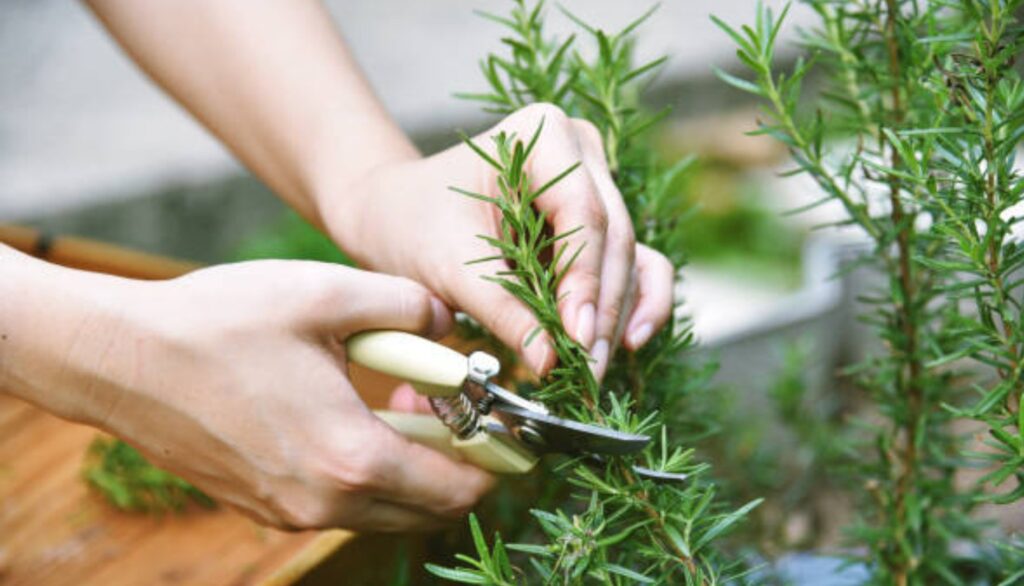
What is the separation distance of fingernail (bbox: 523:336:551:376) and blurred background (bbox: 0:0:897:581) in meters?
0.78

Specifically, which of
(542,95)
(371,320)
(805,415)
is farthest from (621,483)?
(805,415)

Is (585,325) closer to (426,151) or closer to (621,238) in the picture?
(621,238)

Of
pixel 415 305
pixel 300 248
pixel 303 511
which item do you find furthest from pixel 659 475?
pixel 300 248

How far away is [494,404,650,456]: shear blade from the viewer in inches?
26.0

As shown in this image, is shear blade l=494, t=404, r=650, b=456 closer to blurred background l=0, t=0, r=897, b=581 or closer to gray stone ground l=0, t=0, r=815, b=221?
blurred background l=0, t=0, r=897, b=581

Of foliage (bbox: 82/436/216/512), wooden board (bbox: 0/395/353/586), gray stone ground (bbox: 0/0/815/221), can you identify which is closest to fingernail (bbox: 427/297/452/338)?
wooden board (bbox: 0/395/353/586)

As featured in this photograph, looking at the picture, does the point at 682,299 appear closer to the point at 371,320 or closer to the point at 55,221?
the point at 371,320

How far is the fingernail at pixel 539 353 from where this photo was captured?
2.44 feet

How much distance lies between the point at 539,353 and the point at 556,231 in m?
0.09

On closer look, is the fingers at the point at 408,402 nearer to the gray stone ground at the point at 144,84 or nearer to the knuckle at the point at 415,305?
the knuckle at the point at 415,305

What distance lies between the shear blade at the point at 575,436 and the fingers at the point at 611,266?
→ 5 centimetres

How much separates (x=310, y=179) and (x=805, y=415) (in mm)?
628

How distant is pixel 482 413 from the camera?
81 cm

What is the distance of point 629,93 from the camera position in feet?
3.21
